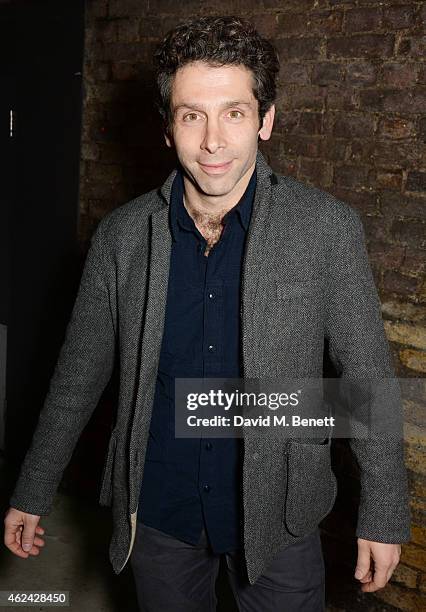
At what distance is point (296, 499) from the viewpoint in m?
1.79

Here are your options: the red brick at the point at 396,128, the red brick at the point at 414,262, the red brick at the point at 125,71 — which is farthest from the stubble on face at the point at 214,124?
the red brick at the point at 125,71

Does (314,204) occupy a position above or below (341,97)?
below

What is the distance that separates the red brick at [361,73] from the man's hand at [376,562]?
1.41 meters

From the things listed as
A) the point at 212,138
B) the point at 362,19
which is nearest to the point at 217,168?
the point at 212,138

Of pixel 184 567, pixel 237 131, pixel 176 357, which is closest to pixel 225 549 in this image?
pixel 184 567

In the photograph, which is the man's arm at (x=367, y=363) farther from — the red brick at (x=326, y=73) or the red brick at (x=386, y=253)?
the red brick at (x=326, y=73)

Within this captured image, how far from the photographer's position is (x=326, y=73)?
2.42m

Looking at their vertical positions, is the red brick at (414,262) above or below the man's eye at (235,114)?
below

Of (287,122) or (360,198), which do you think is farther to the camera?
(287,122)

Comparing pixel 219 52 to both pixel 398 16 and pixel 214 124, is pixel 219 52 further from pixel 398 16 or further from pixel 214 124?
pixel 398 16

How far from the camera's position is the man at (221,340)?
174 cm


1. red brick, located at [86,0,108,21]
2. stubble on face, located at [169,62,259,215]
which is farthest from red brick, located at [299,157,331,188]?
red brick, located at [86,0,108,21]

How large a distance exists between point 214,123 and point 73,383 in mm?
795

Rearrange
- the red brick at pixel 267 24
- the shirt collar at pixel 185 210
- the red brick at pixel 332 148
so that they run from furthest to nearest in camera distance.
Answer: the red brick at pixel 267 24
the red brick at pixel 332 148
the shirt collar at pixel 185 210
